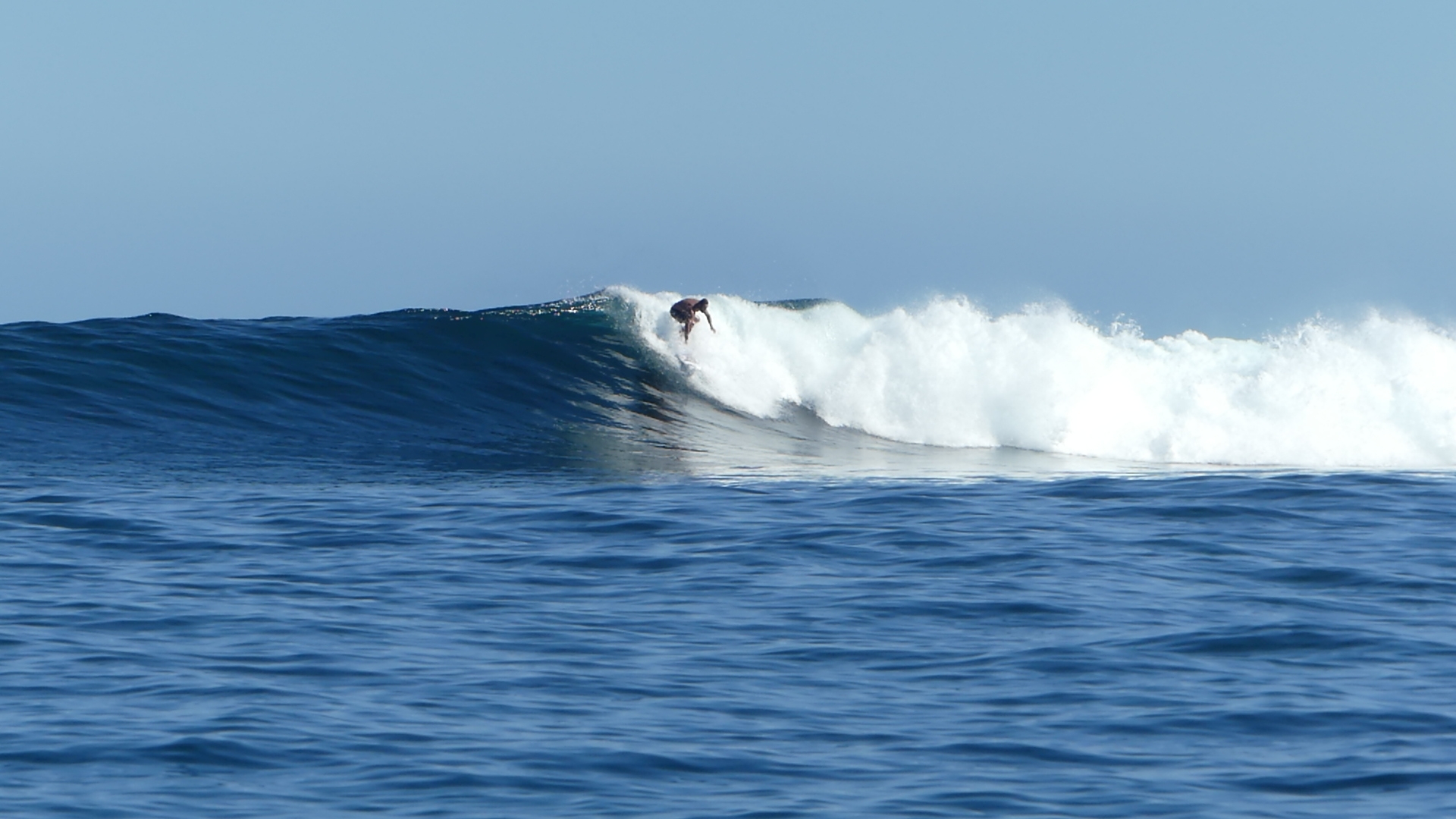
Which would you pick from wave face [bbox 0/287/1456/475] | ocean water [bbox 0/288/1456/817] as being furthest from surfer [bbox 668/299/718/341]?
ocean water [bbox 0/288/1456/817]

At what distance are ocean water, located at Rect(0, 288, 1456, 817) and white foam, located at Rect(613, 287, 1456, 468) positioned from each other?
124 millimetres

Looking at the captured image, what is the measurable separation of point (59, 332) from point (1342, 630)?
56.6 ft

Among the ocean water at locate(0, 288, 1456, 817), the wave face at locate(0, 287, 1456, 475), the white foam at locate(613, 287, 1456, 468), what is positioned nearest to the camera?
the ocean water at locate(0, 288, 1456, 817)

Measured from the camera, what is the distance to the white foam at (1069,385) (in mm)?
20781

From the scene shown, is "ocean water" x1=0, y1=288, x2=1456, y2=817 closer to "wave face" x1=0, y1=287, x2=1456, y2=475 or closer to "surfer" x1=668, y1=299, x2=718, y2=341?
"wave face" x1=0, y1=287, x2=1456, y2=475

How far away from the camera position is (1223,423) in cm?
2141

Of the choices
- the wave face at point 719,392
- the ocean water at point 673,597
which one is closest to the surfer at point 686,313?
the wave face at point 719,392

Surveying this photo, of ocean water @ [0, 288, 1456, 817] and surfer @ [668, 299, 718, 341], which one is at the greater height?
surfer @ [668, 299, 718, 341]

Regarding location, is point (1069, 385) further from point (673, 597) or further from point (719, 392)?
point (673, 597)

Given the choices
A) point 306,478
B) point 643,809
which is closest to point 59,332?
point 306,478

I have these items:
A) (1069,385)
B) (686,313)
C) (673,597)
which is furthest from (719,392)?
(673,597)

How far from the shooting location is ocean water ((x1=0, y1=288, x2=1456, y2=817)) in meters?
6.13

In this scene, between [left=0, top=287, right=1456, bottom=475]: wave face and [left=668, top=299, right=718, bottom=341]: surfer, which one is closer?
[left=0, top=287, right=1456, bottom=475]: wave face

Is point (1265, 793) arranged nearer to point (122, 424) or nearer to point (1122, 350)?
point (122, 424)
